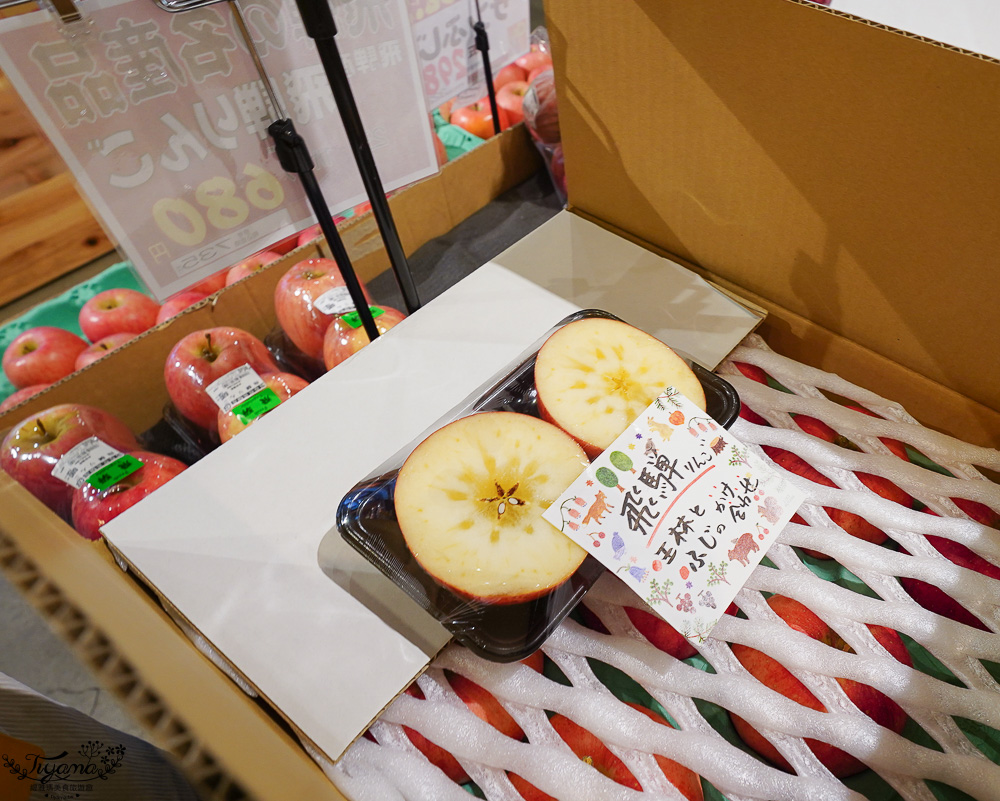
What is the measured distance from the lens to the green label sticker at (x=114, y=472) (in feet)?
2.82

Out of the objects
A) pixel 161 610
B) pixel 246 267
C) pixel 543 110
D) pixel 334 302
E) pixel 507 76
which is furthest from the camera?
pixel 507 76

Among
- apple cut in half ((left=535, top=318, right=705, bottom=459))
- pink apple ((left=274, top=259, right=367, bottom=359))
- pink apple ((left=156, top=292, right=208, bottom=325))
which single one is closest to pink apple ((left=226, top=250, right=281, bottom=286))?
pink apple ((left=156, top=292, right=208, bottom=325))

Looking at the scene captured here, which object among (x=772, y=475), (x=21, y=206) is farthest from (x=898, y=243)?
(x=21, y=206)

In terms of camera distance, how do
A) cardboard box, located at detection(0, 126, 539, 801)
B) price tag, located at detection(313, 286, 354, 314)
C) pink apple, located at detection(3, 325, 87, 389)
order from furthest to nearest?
pink apple, located at detection(3, 325, 87, 389)
price tag, located at detection(313, 286, 354, 314)
cardboard box, located at detection(0, 126, 539, 801)

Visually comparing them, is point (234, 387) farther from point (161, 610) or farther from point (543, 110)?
point (543, 110)

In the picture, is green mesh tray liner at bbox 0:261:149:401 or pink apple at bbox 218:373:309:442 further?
green mesh tray liner at bbox 0:261:149:401

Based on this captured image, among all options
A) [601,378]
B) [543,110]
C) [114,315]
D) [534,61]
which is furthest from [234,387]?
[534,61]

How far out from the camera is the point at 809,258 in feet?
2.54

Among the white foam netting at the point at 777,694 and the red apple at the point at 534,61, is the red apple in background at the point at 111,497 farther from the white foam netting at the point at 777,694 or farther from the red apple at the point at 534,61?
the red apple at the point at 534,61

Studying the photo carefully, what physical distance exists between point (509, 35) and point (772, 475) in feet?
3.89

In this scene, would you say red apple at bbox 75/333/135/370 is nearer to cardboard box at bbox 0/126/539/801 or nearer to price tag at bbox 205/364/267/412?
cardboard box at bbox 0/126/539/801

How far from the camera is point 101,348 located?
1.16 m

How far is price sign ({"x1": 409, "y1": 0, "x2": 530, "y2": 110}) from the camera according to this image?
44.8 inches

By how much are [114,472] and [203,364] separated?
0.66 ft
